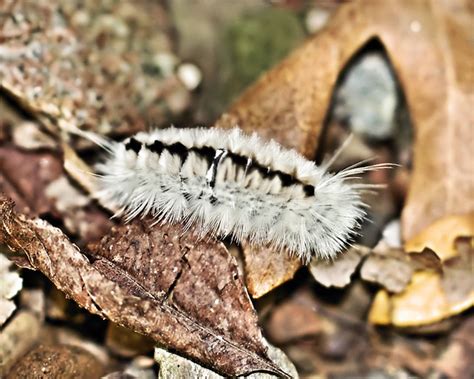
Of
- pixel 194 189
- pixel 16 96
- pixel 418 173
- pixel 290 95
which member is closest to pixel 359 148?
pixel 418 173

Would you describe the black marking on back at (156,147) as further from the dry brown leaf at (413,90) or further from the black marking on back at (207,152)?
the dry brown leaf at (413,90)

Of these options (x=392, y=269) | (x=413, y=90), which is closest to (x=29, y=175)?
(x=392, y=269)

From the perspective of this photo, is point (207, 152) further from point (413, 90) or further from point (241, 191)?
point (413, 90)

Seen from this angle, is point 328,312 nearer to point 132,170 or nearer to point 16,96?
point 132,170

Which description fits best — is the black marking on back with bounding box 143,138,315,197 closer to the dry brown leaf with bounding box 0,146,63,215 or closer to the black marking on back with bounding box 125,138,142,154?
the black marking on back with bounding box 125,138,142,154

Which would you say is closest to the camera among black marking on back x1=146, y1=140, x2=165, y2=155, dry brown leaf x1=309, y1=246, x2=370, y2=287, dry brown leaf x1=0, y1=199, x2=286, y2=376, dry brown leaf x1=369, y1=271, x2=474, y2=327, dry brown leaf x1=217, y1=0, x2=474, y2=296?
dry brown leaf x1=0, y1=199, x2=286, y2=376

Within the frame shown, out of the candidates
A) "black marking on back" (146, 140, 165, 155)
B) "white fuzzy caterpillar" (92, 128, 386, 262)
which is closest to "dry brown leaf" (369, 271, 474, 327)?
"white fuzzy caterpillar" (92, 128, 386, 262)
